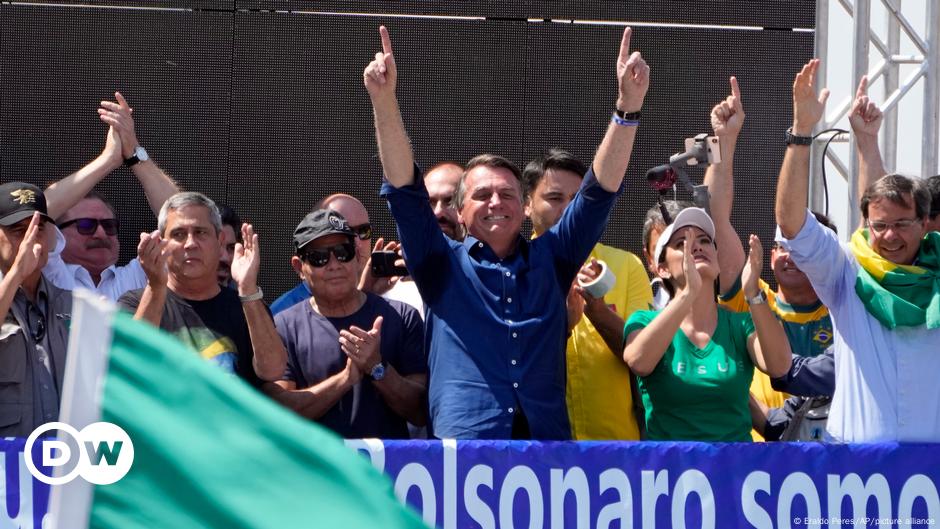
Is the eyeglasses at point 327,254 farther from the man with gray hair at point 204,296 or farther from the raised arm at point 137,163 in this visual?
the raised arm at point 137,163

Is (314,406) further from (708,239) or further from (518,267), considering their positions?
(708,239)

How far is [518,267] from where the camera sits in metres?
4.93

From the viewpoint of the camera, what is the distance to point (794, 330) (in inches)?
228

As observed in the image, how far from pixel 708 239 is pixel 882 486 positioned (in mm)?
1182

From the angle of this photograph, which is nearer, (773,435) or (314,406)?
(314,406)

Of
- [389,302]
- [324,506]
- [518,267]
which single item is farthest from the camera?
[389,302]

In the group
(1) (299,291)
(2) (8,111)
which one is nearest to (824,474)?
(1) (299,291)

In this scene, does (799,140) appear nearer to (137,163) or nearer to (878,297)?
(878,297)

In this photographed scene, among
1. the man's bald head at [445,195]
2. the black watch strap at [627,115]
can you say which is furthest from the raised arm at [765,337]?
the man's bald head at [445,195]

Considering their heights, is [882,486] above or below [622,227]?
below

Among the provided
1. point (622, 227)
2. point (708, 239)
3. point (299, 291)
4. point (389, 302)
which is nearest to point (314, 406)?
point (389, 302)

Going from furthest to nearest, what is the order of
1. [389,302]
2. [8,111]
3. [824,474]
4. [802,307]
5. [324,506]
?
[8,111]
[802,307]
[389,302]
[824,474]
[324,506]

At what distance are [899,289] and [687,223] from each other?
32.6 inches

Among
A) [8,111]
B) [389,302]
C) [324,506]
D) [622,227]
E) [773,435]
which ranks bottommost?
[324,506]
